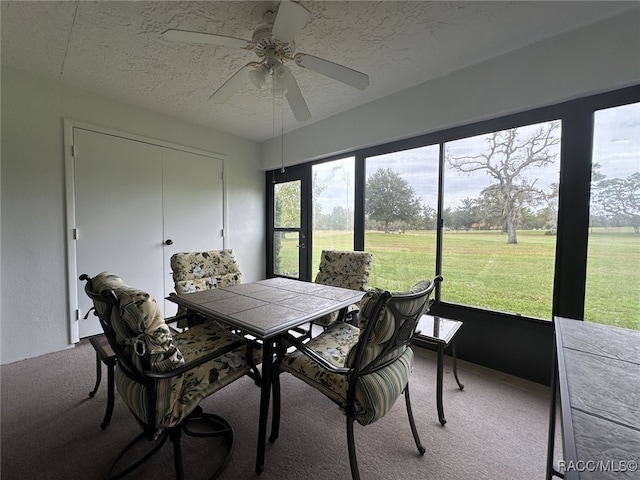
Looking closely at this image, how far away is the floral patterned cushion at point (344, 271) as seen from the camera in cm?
237

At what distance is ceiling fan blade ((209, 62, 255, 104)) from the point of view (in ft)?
5.37

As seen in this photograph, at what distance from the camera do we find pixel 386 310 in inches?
41.2

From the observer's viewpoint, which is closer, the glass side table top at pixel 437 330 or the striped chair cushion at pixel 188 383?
the striped chair cushion at pixel 188 383

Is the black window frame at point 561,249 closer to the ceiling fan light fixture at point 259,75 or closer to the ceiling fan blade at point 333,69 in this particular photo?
the ceiling fan blade at point 333,69

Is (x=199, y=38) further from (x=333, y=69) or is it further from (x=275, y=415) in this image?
(x=275, y=415)

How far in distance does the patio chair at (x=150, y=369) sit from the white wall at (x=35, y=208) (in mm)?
1907

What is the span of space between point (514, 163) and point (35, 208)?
168 inches

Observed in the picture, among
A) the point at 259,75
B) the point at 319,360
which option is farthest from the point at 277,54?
the point at 319,360

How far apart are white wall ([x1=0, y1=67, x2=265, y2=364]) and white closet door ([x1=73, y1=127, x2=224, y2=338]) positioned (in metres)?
0.15

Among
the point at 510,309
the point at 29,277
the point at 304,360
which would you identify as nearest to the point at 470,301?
the point at 510,309

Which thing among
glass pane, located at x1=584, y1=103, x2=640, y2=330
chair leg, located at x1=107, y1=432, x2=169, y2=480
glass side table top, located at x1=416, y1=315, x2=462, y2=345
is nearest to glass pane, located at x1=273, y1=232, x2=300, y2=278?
glass side table top, located at x1=416, y1=315, x2=462, y2=345

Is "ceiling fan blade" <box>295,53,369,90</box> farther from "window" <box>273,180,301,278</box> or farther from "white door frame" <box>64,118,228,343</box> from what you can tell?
"white door frame" <box>64,118,228,343</box>

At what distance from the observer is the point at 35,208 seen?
235 cm

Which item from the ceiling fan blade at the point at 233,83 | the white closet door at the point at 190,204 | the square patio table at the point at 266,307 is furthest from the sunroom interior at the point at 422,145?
the square patio table at the point at 266,307
